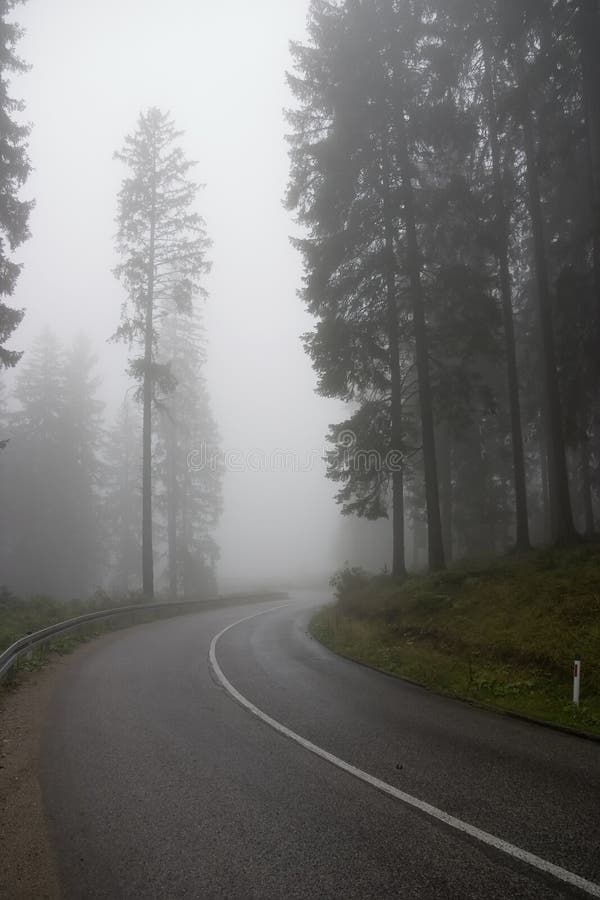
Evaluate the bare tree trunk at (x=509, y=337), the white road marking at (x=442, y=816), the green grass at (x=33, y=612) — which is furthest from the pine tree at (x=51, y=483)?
the white road marking at (x=442, y=816)

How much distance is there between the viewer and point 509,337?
16.5 m

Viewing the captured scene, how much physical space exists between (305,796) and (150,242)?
80.2ft

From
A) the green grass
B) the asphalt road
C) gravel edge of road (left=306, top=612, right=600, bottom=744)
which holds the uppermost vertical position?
the green grass

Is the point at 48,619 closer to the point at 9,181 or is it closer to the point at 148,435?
the point at 148,435

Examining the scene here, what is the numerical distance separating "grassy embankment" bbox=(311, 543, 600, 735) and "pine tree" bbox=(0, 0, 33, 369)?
47.9 ft

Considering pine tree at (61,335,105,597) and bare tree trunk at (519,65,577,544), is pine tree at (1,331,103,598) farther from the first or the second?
bare tree trunk at (519,65,577,544)

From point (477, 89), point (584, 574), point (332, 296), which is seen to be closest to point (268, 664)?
point (584, 574)

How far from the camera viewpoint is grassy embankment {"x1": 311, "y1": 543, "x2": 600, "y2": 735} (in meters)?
8.33

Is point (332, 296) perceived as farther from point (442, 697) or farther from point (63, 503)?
point (63, 503)

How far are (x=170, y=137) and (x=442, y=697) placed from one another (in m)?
26.2

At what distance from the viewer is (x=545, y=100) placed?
17.2 metres

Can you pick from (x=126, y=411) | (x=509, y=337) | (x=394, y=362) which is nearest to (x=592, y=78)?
(x=509, y=337)

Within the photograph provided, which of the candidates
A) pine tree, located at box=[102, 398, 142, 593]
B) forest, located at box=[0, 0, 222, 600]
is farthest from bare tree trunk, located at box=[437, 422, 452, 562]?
pine tree, located at box=[102, 398, 142, 593]

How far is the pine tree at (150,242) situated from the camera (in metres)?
23.3
